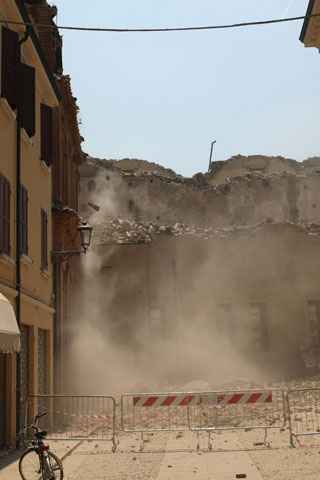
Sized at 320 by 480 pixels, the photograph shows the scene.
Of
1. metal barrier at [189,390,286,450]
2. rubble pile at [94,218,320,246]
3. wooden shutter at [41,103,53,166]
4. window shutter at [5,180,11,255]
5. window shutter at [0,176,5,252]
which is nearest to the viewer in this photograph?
window shutter at [0,176,5,252]

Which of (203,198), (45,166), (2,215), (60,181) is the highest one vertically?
(203,198)

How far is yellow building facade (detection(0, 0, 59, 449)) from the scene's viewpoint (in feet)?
46.2

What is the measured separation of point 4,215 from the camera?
1393cm

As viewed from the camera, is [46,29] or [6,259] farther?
[46,29]

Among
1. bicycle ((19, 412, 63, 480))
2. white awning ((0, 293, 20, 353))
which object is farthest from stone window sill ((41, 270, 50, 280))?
bicycle ((19, 412, 63, 480))

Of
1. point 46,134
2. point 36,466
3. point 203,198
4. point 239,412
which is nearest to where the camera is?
point 36,466

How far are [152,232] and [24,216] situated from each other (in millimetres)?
23653

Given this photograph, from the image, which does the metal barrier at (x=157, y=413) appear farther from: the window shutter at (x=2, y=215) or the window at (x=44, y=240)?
the window shutter at (x=2, y=215)

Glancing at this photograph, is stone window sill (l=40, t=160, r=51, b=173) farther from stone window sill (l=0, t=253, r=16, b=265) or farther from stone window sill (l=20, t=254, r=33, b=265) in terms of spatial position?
stone window sill (l=0, t=253, r=16, b=265)

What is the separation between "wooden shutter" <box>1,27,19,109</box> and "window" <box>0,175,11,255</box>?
1.59 m

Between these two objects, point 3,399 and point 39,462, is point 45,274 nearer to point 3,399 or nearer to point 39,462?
point 3,399

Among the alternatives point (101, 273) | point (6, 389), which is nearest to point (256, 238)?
point (101, 273)

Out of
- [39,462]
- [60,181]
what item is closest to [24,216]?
[60,181]

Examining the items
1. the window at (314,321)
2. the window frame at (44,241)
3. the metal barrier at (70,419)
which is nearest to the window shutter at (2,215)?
the metal barrier at (70,419)
